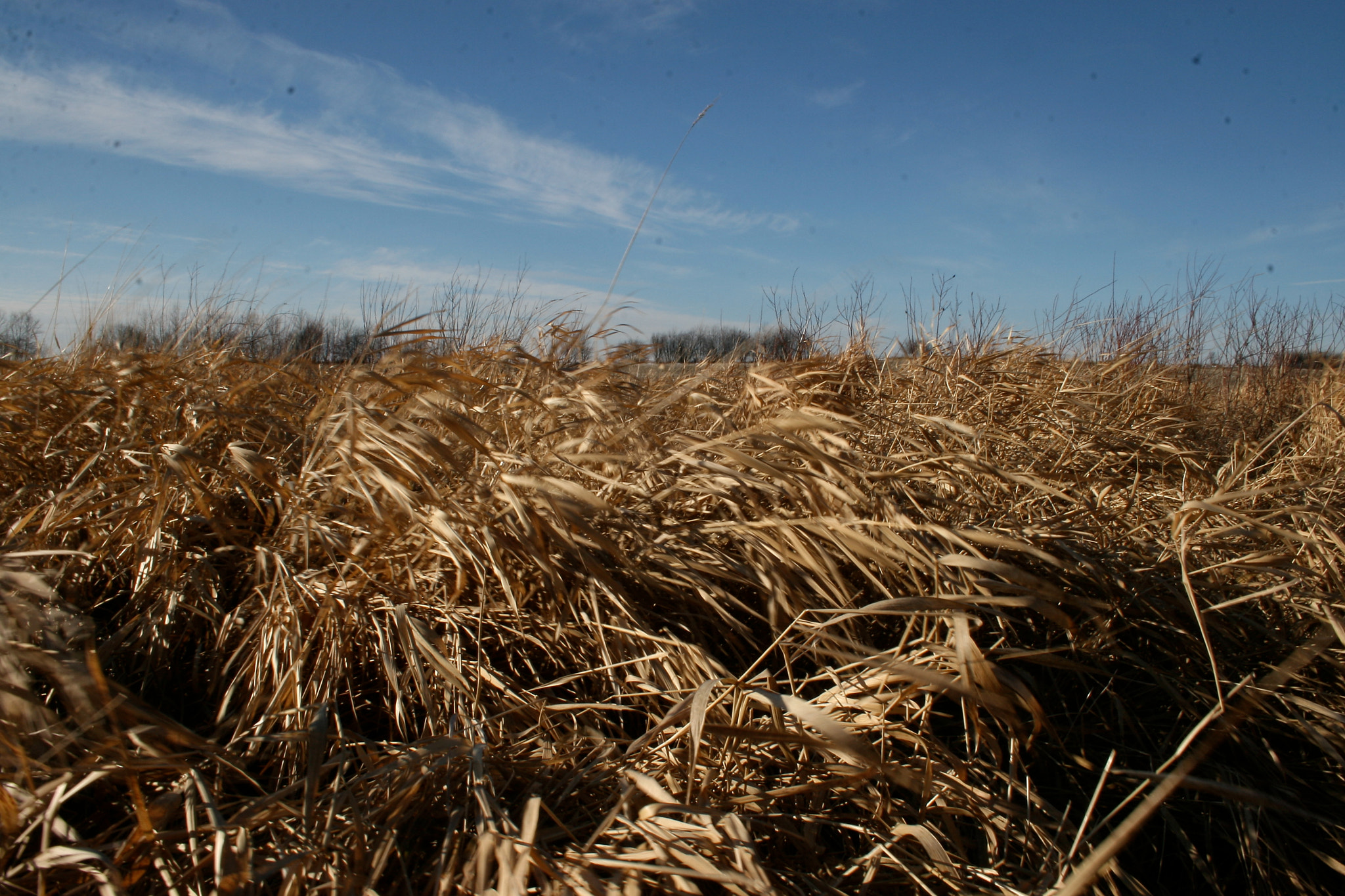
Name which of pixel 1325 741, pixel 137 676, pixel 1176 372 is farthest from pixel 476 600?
pixel 1176 372

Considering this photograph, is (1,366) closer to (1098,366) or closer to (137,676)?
(137,676)

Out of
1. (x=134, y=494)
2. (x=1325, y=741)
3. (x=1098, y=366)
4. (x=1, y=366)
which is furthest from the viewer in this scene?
(x=1098, y=366)

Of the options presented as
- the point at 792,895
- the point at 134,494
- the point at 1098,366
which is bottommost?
the point at 792,895

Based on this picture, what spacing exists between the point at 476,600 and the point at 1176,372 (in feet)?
Result: 16.7

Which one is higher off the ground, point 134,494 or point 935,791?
point 134,494

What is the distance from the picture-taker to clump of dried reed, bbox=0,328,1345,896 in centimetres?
86

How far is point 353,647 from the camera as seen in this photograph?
1.19m

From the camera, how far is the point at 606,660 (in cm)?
118

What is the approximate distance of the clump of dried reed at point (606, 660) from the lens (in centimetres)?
86

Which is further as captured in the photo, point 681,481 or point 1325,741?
point 681,481

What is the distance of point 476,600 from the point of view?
1.29 metres

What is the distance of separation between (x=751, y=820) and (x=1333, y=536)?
117 cm

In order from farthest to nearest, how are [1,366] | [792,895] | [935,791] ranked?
[1,366] → [935,791] → [792,895]

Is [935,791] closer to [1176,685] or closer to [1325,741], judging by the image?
[1176,685]
